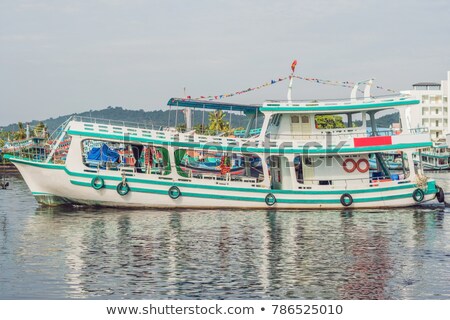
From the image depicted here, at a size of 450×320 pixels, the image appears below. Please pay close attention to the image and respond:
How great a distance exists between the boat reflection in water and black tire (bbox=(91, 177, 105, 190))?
4.78 ft

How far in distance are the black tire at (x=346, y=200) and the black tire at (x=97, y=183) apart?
45.9 ft

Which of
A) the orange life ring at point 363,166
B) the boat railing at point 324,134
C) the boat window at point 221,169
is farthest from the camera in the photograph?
the orange life ring at point 363,166

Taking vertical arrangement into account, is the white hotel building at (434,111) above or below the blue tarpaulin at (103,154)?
above

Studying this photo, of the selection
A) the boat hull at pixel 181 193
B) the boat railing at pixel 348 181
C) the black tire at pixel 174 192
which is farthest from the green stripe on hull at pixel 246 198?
the boat railing at pixel 348 181

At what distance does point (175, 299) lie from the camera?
68.0 feet

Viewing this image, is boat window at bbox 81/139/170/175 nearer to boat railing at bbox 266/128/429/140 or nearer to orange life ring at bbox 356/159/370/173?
boat railing at bbox 266/128/429/140

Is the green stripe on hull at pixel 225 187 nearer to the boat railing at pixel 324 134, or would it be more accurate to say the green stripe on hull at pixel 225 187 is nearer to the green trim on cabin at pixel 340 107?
the boat railing at pixel 324 134

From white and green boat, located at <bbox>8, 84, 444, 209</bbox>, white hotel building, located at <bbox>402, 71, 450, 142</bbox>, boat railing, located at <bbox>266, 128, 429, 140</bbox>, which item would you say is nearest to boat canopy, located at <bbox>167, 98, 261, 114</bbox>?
white and green boat, located at <bbox>8, 84, 444, 209</bbox>

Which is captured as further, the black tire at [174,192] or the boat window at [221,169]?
the boat window at [221,169]

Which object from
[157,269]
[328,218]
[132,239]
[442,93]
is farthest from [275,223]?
[442,93]

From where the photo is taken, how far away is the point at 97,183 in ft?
132

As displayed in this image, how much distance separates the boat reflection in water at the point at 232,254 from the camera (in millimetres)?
22062

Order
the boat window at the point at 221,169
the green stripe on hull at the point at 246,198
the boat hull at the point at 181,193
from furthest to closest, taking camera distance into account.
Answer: the boat window at the point at 221,169 < the green stripe on hull at the point at 246,198 < the boat hull at the point at 181,193

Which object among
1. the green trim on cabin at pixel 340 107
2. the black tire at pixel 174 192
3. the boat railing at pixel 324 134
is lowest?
the black tire at pixel 174 192
